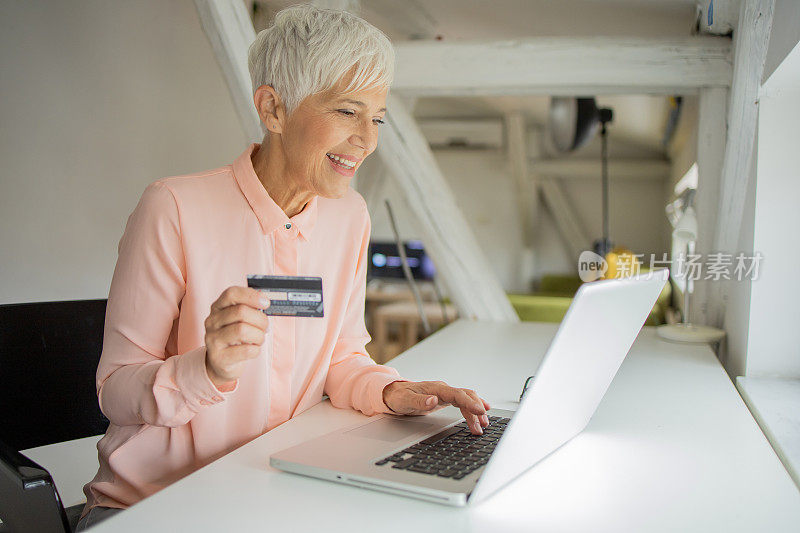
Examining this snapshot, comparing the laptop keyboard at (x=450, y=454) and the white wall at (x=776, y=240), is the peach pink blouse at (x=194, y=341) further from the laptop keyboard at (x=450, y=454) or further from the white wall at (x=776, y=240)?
the white wall at (x=776, y=240)

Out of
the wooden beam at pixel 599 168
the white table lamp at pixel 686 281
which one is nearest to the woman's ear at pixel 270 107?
the white table lamp at pixel 686 281

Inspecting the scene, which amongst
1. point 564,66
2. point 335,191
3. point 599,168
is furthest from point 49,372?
point 599,168

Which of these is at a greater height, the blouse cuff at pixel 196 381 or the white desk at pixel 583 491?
the blouse cuff at pixel 196 381

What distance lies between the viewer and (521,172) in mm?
7551

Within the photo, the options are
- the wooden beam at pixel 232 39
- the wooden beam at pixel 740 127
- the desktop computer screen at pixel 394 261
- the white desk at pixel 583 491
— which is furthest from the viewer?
the desktop computer screen at pixel 394 261

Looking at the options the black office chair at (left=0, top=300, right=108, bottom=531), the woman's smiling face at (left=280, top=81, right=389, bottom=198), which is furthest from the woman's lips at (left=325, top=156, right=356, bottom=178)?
the black office chair at (left=0, top=300, right=108, bottom=531)

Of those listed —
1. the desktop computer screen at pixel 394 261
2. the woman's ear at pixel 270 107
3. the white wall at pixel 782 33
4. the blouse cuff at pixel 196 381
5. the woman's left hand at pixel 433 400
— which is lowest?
the desktop computer screen at pixel 394 261

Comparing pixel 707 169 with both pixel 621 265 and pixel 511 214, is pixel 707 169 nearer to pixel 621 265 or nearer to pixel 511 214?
pixel 621 265

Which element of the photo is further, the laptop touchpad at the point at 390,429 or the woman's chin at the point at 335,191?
the woman's chin at the point at 335,191

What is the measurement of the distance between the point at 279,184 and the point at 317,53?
0.78 ft

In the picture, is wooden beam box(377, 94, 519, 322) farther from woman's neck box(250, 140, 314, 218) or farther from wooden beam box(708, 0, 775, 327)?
woman's neck box(250, 140, 314, 218)

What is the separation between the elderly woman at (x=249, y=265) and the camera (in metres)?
1.04

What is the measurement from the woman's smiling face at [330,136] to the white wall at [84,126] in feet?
5.17

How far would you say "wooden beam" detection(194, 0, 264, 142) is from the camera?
6.69 feet
